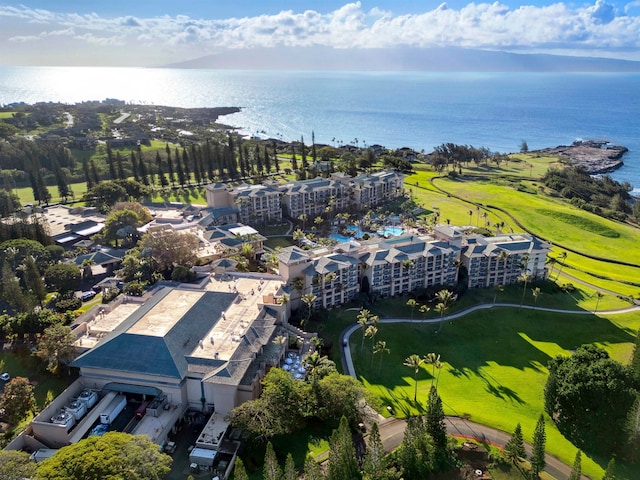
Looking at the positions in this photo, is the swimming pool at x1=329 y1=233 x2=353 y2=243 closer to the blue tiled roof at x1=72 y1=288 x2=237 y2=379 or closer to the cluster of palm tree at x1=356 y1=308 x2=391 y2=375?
the cluster of palm tree at x1=356 y1=308 x2=391 y2=375

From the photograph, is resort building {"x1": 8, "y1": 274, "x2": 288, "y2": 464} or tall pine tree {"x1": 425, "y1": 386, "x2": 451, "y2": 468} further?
resort building {"x1": 8, "y1": 274, "x2": 288, "y2": 464}

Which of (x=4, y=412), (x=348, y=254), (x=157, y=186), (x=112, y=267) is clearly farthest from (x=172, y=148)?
(x=4, y=412)

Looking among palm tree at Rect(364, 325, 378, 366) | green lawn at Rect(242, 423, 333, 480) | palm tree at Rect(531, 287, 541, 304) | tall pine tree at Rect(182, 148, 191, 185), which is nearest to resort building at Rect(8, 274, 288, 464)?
green lawn at Rect(242, 423, 333, 480)

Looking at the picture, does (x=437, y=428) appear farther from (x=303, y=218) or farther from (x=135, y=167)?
(x=135, y=167)

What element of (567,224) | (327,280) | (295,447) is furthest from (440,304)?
(567,224)

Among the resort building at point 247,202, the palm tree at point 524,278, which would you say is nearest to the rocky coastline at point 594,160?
the palm tree at point 524,278

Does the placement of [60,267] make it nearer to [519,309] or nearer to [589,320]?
[519,309]
